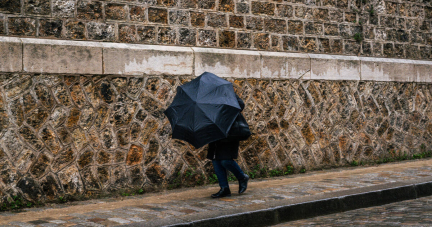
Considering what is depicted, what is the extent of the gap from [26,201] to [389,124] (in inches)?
262

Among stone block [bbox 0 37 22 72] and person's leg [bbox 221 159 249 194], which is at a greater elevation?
stone block [bbox 0 37 22 72]

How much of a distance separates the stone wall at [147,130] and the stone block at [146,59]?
0.42 ft

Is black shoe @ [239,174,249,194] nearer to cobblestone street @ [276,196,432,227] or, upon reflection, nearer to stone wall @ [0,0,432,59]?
cobblestone street @ [276,196,432,227]

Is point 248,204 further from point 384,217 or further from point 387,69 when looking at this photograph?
point 387,69

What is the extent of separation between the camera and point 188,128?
5500 millimetres

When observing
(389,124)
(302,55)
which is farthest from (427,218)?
(389,124)

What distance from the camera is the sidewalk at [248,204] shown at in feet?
16.7

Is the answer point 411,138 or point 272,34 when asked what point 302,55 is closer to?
point 272,34

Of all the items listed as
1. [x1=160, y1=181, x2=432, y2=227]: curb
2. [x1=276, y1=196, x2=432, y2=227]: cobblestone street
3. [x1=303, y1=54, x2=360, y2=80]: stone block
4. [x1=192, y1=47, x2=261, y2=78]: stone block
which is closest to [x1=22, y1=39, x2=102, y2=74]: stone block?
[x1=192, y1=47, x2=261, y2=78]: stone block

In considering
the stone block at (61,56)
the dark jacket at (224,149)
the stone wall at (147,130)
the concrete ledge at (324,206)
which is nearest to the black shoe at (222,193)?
the dark jacket at (224,149)

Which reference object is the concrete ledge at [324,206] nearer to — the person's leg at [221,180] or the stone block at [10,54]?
the person's leg at [221,180]

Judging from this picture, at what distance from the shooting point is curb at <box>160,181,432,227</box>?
5.14 m

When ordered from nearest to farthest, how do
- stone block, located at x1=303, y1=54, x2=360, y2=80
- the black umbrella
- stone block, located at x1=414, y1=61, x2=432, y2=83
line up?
the black umbrella, stone block, located at x1=303, y1=54, x2=360, y2=80, stone block, located at x1=414, y1=61, x2=432, y2=83

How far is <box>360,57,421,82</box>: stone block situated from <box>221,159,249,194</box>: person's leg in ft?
12.7
